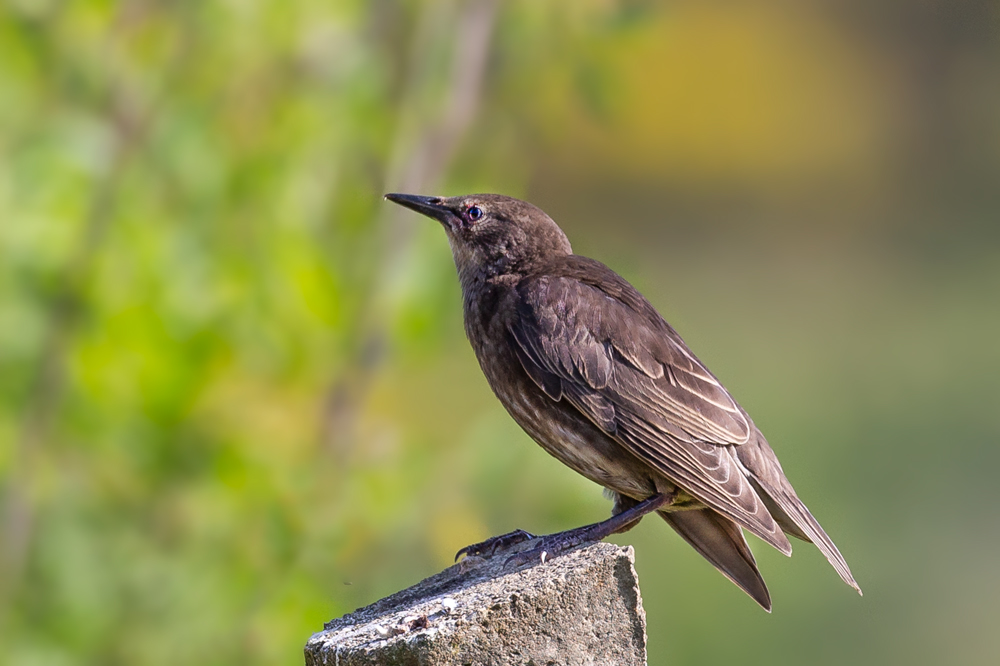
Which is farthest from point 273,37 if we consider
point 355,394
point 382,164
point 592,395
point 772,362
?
point 772,362

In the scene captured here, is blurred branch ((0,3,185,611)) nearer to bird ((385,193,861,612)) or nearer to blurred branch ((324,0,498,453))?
blurred branch ((324,0,498,453))

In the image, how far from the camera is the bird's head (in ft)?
11.3

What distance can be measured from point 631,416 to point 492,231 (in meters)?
0.86

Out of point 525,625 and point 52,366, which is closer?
point 525,625

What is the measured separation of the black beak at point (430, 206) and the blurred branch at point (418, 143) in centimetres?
70

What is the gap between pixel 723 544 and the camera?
122 inches

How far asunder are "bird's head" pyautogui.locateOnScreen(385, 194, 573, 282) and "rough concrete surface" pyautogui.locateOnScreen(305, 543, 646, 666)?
1.42 metres

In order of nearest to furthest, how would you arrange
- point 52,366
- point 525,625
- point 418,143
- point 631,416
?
point 525,625
point 631,416
point 52,366
point 418,143

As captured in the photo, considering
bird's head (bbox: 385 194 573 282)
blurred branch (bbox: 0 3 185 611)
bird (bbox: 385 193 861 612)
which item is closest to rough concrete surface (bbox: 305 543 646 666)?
bird (bbox: 385 193 861 612)

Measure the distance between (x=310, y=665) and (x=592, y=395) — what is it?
109 centimetres

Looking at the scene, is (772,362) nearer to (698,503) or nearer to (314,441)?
(314,441)

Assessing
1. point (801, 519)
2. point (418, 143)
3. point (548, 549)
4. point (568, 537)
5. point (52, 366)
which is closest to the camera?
point (548, 549)

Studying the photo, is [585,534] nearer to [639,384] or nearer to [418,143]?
[639,384]

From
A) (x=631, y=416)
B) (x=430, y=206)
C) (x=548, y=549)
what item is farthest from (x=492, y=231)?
(x=548, y=549)
